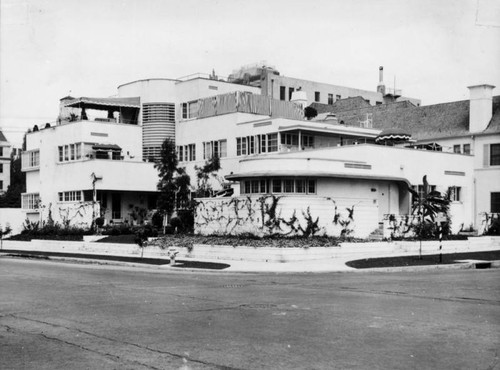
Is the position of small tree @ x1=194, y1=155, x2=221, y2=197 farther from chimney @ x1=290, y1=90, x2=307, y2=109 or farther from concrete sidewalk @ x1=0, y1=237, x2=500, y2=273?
chimney @ x1=290, y1=90, x2=307, y2=109

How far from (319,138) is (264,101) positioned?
7.64 meters

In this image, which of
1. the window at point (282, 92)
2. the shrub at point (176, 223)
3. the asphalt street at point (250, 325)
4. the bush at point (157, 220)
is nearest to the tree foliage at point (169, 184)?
the shrub at point (176, 223)

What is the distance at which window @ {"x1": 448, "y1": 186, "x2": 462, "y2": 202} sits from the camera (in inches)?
1882

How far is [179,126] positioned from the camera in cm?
5675

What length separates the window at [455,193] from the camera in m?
47.8

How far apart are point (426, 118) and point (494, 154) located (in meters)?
8.29

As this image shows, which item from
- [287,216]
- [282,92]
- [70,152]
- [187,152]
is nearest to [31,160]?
[70,152]

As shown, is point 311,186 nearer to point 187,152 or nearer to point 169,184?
point 169,184

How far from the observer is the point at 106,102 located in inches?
2271

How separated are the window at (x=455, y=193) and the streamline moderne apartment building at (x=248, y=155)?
0.23 ft

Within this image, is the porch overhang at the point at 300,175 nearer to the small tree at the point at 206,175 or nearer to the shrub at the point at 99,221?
the small tree at the point at 206,175

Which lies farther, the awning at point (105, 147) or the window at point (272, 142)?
the awning at point (105, 147)

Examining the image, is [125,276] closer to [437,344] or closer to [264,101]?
[437,344]

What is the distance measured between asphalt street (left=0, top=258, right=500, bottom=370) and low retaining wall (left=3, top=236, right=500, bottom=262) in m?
9.84
